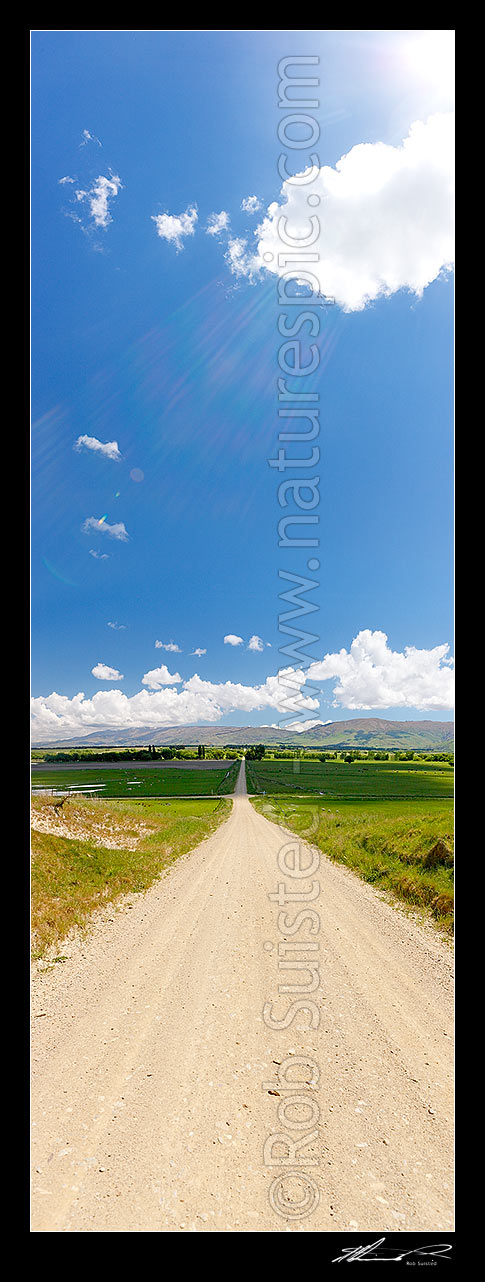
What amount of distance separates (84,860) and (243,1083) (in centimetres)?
1095

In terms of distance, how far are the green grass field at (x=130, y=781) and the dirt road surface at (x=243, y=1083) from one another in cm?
3557

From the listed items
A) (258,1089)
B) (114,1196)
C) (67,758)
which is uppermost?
(114,1196)

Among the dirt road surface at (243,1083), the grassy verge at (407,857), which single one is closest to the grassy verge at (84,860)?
the dirt road surface at (243,1083)

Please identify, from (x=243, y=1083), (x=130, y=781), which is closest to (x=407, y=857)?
(x=243, y=1083)

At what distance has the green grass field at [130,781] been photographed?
65.4m

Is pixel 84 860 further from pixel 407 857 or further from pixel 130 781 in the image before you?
pixel 130 781

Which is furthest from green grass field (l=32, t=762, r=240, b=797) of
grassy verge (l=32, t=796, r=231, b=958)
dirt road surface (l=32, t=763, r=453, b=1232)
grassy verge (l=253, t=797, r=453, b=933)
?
dirt road surface (l=32, t=763, r=453, b=1232)

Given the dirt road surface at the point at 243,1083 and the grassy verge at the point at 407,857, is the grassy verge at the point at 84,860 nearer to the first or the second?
the dirt road surface at the point at 243,1083
